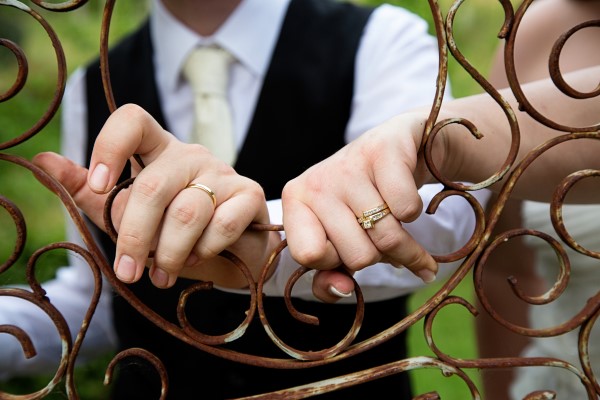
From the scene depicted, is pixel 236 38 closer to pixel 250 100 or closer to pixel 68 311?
→ pixel 250 100

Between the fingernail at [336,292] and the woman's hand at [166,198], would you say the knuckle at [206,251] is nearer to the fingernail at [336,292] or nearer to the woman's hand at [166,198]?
the woman's hand at [166,198]

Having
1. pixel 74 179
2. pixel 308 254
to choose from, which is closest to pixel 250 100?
pixel 74 179

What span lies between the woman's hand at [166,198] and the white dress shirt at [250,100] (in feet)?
1.34

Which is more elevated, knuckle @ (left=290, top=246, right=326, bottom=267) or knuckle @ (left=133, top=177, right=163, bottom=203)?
knuckle @ (left=133, top=177, right=163, bottom=203)

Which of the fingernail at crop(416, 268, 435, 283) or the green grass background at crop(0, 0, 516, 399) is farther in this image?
the green grass background at crop(0, 0, 516, 399)

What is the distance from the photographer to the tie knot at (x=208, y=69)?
57.7 inches

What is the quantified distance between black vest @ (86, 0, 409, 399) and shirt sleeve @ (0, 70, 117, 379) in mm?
47

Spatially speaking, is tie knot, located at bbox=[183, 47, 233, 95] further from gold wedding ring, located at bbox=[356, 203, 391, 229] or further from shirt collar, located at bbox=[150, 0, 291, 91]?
gold wedding ring, located at bbox=[356, 203, 391, 229]

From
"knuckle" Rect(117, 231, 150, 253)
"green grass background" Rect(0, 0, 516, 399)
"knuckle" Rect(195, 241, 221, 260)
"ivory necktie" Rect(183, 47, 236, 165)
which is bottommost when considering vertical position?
"green grass background" Rect(0, 0, 516, 399)

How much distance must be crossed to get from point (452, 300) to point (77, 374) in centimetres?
118

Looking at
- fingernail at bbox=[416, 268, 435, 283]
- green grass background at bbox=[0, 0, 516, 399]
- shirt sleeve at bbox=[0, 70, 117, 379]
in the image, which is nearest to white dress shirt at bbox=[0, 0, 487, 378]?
shirt sleeve at bbox=[0, 70, 117, 379]

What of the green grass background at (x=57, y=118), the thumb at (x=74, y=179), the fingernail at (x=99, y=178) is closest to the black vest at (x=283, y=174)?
the thumb at (x=74, y=179)

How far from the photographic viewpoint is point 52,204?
8.96ft

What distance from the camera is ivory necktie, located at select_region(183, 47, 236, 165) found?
1.43 meters
